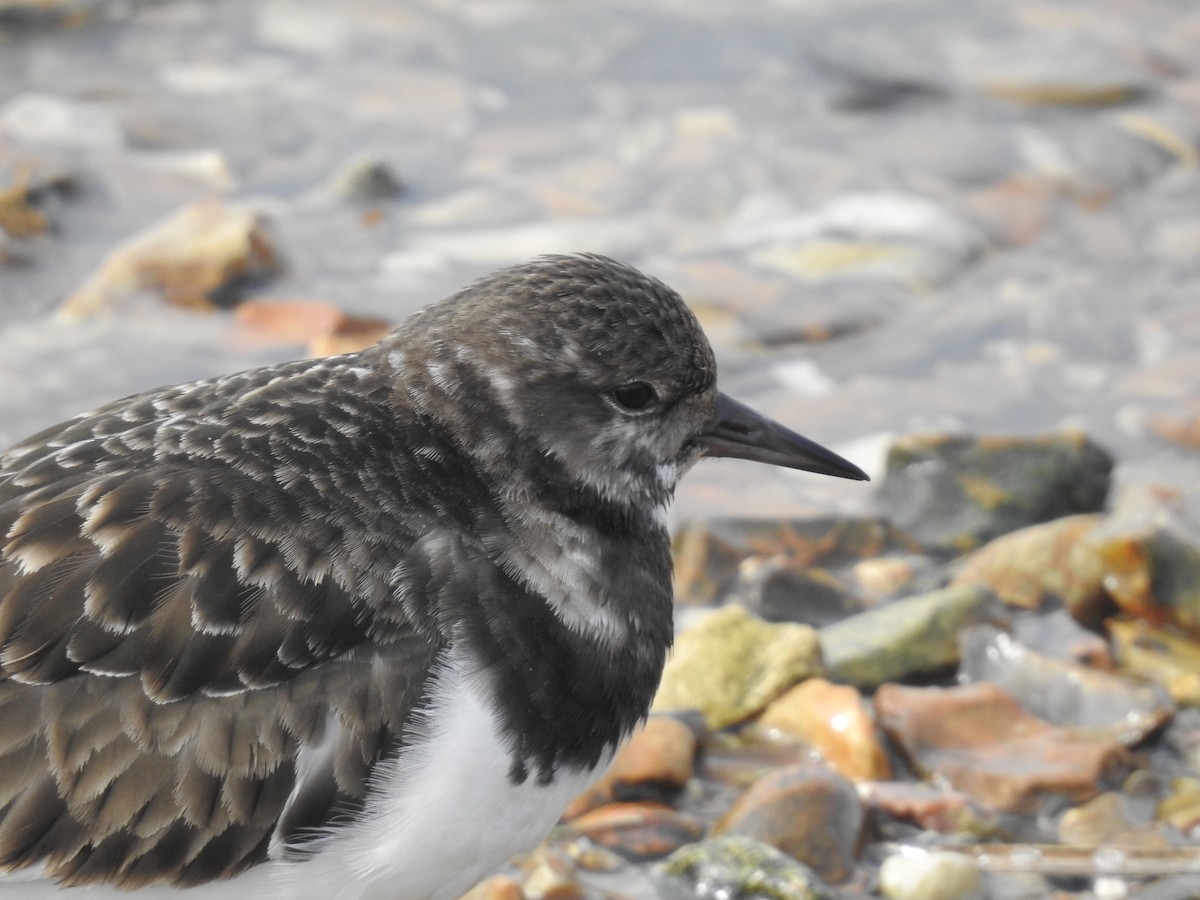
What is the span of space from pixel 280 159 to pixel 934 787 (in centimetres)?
414

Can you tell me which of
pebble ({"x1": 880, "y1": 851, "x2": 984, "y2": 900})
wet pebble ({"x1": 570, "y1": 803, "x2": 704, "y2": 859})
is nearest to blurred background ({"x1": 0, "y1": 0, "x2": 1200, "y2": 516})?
wet pebble ({"x1": 570, "y1": 803, "x2": 704, "y2": 859})

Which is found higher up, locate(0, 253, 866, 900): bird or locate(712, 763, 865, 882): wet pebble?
locate(0, 253, 866, 900): bird

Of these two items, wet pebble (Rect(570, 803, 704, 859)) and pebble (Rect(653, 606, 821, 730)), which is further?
pebble (Rect(653, 606, 821, 730))

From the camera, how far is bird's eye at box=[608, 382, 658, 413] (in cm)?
293

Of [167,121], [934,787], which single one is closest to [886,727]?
[934,787]

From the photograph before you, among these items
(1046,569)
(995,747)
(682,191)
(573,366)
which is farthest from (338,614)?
(682,191)

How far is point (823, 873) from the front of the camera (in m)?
3.26

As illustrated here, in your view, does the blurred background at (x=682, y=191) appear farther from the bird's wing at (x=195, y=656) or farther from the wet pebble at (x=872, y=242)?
the bird's wing at (x=195, y=656)

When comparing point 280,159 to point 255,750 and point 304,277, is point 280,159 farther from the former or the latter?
point 255,750

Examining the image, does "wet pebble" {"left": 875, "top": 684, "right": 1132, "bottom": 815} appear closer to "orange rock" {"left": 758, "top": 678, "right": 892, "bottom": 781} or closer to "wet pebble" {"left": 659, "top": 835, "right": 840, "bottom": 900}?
"orange rock" {"left": 758, "top": 678, "right": 892, "bottom": 781}

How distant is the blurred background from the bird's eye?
1.74m

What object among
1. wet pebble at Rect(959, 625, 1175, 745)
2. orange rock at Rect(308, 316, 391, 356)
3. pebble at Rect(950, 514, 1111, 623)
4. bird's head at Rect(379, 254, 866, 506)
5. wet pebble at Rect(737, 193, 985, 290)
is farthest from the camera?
wet pebble at Rect(737, 193, 985, 290)

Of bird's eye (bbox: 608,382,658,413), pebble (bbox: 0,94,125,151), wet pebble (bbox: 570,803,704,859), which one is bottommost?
pebble (bbox: 0,94,125,151)

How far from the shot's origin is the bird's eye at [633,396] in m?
2.93
